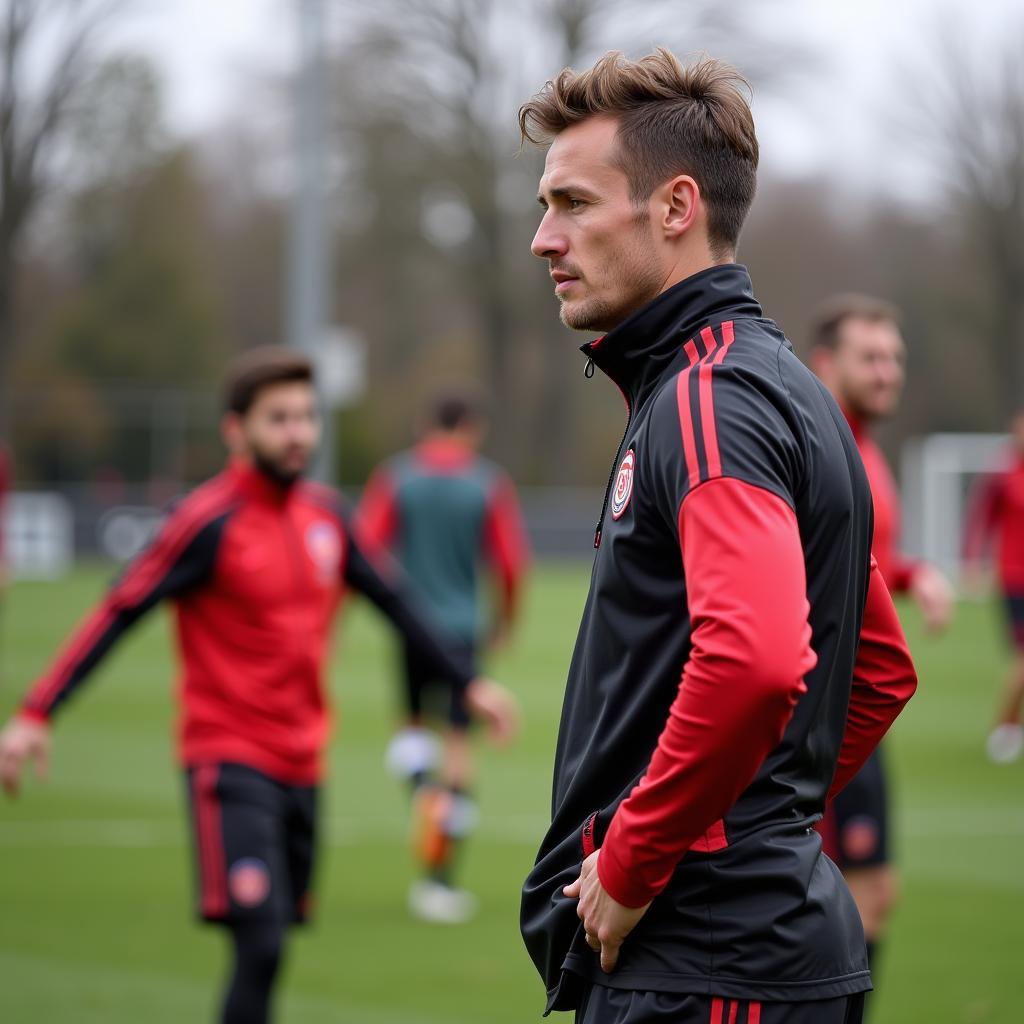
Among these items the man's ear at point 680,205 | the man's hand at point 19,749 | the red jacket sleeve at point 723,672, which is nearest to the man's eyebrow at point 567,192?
the man's ear at point 680,205

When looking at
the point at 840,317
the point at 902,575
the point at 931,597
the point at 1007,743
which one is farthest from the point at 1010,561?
the point at 840,317

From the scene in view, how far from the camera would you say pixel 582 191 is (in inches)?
105

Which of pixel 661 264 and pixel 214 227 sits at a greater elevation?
pixel 214 227

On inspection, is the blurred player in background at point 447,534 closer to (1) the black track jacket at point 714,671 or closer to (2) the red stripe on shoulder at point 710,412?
(1) the black track jacket at point 714,671

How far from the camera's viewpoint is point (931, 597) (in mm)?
6129

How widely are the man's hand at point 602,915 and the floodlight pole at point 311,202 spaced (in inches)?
652

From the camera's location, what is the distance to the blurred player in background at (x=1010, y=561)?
43.3 ft

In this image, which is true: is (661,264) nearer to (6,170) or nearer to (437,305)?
(6,170)

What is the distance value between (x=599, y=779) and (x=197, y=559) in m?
3.04

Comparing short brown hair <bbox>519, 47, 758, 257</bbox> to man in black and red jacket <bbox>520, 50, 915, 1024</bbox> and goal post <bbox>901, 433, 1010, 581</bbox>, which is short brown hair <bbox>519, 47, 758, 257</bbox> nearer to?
man in black and red jacket <bbox>520, 50, 915, 1024</bbox>

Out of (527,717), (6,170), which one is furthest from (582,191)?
(6,170)

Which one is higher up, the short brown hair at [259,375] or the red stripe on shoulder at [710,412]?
the short brown hair at [259,375]

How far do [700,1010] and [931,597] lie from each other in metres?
3.91

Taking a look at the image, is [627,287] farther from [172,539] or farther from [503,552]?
[503,552]
